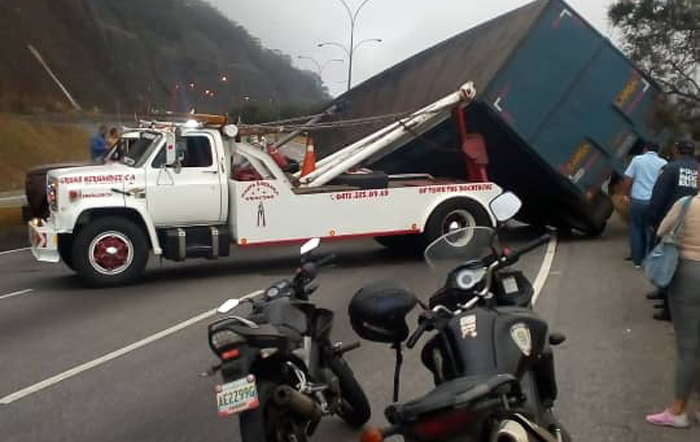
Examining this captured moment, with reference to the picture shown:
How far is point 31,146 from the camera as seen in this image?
35.9 metres

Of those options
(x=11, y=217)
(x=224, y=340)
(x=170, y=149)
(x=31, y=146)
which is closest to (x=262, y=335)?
(x=224, y=340)

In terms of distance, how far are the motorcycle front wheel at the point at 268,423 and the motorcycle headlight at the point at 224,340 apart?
0.89 ft

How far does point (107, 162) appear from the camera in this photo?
12586 mm

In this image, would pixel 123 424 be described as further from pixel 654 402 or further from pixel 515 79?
pixel 515 79

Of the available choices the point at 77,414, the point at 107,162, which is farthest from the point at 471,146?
the point at 77,414

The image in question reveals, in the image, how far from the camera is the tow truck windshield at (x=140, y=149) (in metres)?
11.8

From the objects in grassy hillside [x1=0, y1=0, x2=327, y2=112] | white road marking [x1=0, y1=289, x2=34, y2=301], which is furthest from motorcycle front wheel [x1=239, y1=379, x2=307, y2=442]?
grassy hillside [x1=0, y1=0, x2=327, y2=112]

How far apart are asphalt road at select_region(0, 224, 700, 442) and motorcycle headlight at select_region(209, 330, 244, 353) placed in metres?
1.28

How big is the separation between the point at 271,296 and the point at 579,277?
664 centimetres

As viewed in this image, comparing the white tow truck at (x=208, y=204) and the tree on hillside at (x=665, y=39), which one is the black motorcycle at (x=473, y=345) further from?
the tree on hillside at (x=665, y=39)

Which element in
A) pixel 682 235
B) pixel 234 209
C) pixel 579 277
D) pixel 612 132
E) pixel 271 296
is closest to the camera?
pixel 271 296

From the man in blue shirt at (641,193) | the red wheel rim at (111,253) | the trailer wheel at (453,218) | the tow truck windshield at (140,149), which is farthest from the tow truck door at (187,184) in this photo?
the man in blue shirt at (641,193)

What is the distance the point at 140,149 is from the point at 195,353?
508 centimetres

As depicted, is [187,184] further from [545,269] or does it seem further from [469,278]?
[469,278]
